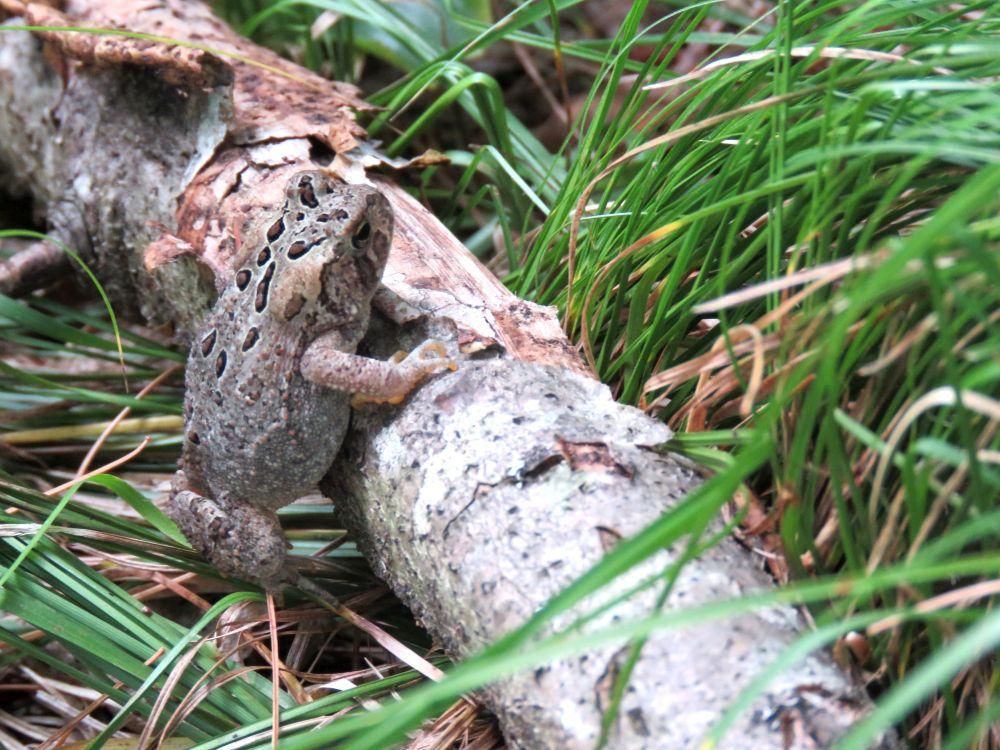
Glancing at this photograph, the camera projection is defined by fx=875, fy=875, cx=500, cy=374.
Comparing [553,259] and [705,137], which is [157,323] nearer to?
[553,259]

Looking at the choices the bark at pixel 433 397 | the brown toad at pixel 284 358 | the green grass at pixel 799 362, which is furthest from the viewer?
the brown toad at pixel 284 358

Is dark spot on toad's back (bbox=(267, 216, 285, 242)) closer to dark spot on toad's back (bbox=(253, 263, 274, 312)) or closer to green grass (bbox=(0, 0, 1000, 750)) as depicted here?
dark spot on toad's back (bbox=(253, 263, 274, 312))

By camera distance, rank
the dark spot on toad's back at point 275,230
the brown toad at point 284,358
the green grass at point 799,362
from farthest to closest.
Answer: the dark spot on toad's back at point 275,230 → the brown toad at point 284,358 → the green grass at point 799,362


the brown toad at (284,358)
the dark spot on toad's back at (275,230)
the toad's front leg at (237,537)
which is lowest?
the toad's front leg at (237,537)

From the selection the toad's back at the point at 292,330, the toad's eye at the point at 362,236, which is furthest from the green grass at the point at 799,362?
the toad's eye at the point at 362,236

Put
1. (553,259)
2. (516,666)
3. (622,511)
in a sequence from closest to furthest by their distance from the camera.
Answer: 1. (516,666)
2. (622,511)
3. (553,259)

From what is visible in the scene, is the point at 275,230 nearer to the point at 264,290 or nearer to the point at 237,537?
the point at 264,290

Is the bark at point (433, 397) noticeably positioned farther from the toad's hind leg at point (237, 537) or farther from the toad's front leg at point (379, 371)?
the toad's hind leg at point (237, 537)

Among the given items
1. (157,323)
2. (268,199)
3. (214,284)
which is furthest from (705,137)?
(157,323)
